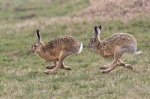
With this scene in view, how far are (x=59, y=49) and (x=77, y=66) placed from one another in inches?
45.0

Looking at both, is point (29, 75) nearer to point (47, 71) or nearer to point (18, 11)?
point (47, 71)

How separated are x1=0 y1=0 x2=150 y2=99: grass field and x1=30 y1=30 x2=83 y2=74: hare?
0.32 m

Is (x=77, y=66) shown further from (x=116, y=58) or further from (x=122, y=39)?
(x=122, y=39)

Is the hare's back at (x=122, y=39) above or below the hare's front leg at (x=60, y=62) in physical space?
above

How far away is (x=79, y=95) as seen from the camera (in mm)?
A: 8227

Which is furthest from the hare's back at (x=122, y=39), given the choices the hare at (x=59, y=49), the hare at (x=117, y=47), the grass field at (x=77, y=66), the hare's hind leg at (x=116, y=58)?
the hare at (x=59, y=49)

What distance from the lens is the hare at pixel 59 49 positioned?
10469 mm

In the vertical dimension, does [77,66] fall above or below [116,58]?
below

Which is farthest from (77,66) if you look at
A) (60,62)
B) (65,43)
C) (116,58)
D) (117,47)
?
(117,47)

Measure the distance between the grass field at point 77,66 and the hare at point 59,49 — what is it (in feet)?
1.05

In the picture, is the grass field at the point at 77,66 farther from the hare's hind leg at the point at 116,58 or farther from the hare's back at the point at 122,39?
the hare's back at the point at 122,39

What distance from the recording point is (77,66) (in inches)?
453

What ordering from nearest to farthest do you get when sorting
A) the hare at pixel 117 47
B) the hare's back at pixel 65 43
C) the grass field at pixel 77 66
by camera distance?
1. the grass field at pixel 77 66
2. the hare at pixel 117 47
3. the hare's back at pixel 65 43

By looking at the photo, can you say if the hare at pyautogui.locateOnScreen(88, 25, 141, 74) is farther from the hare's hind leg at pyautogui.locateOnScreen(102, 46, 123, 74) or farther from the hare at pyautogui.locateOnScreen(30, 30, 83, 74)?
the hare at pyautogui.locateOnScreen(30, 30, 83, 74)
